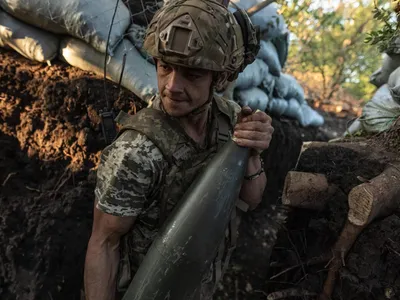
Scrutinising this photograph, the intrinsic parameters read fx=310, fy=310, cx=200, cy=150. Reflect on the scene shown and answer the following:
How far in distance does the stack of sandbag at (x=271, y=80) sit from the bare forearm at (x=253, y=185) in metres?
1.77

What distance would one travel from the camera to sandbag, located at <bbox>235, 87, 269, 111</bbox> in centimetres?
340

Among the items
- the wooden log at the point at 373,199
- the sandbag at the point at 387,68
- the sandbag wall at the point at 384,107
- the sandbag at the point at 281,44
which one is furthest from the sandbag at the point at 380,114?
the sandbag at the point at 281,44

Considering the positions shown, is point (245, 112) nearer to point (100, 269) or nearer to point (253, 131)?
point (253, 131)

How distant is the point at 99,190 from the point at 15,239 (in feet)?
4.58

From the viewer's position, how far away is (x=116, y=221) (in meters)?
1.16

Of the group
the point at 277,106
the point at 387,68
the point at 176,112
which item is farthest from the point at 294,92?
the point at 176,112

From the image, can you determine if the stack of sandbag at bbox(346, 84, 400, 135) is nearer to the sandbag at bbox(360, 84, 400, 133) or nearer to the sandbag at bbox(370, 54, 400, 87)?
the sandbag at bbox(360, 84, 400, 133)

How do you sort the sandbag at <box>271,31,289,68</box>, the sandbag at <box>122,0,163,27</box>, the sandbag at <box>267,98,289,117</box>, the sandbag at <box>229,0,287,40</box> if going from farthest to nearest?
the sandbag at <box>271,31,289,68</box>, the sandbag at <box>267,98,289,117</box>, the sandbag at <box>229,0,287,40</box>, the sandbag at <box>122,0,163,27</box>

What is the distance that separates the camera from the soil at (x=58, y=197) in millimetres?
1839

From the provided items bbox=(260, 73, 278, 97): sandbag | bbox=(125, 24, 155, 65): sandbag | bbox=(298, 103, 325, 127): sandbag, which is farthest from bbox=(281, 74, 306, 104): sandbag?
bbox=(125, 24, 155, 65): sandbag

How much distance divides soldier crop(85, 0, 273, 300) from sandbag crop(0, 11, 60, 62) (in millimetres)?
1728

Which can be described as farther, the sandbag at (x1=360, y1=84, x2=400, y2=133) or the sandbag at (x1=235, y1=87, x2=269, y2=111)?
the sandbag at (x1=235, y1=87, x2=269, y2=111)

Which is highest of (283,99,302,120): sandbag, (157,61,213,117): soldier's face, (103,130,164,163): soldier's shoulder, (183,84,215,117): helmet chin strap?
(157,61,213,117): soldier's face

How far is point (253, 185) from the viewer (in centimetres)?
145
